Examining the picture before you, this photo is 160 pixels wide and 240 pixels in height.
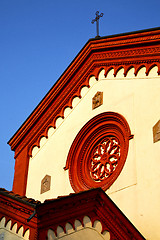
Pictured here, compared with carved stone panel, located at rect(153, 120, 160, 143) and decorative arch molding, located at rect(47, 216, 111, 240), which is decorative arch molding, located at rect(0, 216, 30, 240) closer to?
decorative arch molding, located at rect(47, 216, 111, 240)

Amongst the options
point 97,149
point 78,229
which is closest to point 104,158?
point 97,149

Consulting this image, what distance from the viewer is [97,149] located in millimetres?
16875

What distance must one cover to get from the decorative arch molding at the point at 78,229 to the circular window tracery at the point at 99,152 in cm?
304

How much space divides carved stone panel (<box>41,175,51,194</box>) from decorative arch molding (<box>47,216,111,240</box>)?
5.08 m

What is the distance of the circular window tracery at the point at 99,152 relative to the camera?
1584 centimetres

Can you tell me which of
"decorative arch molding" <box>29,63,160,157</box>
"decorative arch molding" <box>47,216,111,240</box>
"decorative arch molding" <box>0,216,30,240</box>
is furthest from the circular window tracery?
"decorative arch molding" <box>0,216,30,240</box>

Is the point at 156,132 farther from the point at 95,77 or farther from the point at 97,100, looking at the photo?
the point at 95,77

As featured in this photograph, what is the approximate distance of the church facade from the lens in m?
12.3

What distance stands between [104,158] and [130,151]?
1377mm

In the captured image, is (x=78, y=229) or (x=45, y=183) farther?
(x=45, y=183)

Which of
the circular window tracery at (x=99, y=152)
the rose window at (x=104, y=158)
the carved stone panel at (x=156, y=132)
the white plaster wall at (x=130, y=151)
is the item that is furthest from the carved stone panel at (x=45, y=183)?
the carved stone panel at (x=156, y=132)

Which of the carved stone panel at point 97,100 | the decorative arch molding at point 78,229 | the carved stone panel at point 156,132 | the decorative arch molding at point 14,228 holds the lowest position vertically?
the decorative arch molding at point 78,229

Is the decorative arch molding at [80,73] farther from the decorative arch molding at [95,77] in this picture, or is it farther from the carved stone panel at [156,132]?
the carved stone panel at [156,132]

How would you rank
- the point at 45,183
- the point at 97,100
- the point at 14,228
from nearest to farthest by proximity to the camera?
the point at 14,228, the point at 97,100, the point at 45,183
